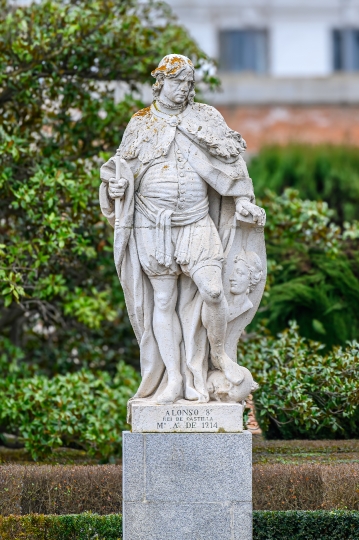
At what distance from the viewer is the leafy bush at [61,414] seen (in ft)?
41.0

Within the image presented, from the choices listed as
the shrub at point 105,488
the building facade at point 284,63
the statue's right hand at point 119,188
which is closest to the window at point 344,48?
the building facade at point 284,63

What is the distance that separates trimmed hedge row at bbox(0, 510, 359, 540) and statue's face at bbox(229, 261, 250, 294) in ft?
5.69

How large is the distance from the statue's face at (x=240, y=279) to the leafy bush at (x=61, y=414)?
12.2ft

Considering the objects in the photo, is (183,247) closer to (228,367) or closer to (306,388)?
(228,367)

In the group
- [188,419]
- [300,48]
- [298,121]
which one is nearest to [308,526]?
[188,419]

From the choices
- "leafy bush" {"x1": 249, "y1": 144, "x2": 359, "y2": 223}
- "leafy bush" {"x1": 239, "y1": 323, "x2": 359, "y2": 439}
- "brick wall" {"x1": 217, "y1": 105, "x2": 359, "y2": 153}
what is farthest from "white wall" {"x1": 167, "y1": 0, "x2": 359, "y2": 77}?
"leafy bush" {"x1": 239, "y1": 323, "x2": 359, "y2": 439}

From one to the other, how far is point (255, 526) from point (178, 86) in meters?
3.42

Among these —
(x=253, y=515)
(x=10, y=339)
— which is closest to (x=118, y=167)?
(x=253, y=515)

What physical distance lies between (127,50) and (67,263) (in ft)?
8.52

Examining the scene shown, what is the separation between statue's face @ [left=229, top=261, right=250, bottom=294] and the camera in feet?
30.3

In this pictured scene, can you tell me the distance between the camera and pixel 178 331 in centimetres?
930

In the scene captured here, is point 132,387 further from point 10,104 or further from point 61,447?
point 10,104

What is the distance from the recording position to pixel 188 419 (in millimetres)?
9008

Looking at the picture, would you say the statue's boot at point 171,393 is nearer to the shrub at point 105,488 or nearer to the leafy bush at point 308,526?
the leafy bush at point 308,526
